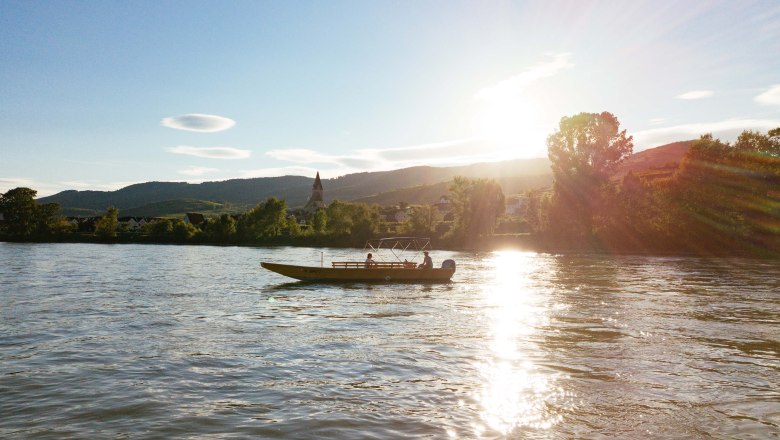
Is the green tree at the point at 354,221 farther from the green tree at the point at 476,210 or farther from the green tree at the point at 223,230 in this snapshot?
the green tree at the point at 223,230

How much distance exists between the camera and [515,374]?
17.4m

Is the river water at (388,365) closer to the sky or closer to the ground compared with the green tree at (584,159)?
closer to the ground

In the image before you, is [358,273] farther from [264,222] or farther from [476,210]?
[264,222]

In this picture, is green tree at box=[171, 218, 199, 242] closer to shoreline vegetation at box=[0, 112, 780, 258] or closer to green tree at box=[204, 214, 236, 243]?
green tree at box=[204, 214, 236, 243]

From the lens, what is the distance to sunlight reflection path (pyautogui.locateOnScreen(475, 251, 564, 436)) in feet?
43.5

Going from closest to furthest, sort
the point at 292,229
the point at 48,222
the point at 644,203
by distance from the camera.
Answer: the point at 644,203 → the point at 292,229 → the point at 48,222

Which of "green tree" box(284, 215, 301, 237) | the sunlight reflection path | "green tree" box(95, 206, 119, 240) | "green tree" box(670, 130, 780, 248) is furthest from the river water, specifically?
"green tree" box(95, 206, 119, 240)

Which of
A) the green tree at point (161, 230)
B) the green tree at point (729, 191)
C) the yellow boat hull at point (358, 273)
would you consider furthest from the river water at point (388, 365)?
the green tree at point (161, 230)

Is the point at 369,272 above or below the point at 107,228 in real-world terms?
below

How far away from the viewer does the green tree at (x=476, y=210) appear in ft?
382

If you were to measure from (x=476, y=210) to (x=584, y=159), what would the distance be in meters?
29.9

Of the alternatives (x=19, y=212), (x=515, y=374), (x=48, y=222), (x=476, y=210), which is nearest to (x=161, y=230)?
(x=48, y=222)

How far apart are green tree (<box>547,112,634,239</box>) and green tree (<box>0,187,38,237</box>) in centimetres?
14626

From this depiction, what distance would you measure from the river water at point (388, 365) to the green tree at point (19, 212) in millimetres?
136948
